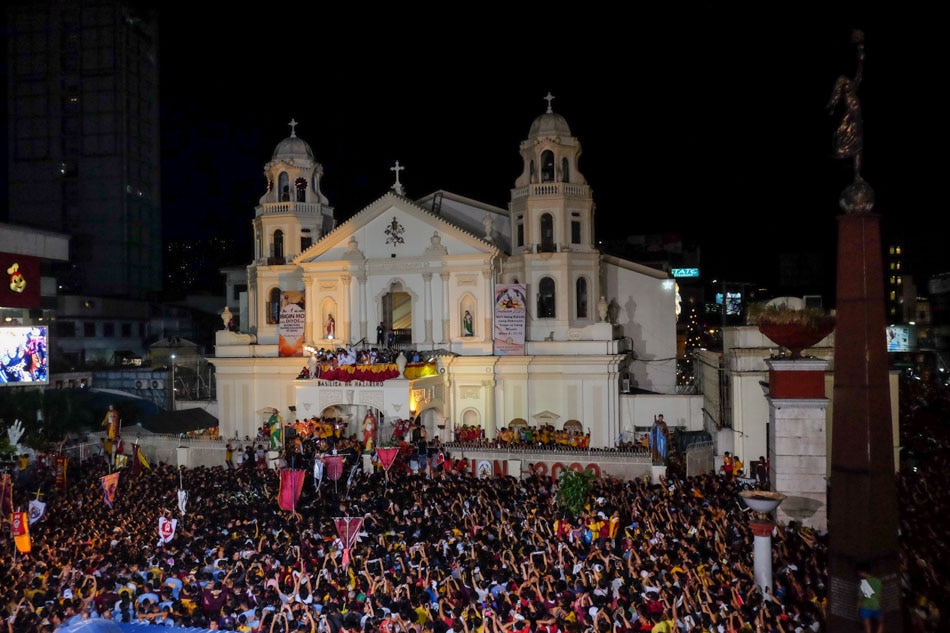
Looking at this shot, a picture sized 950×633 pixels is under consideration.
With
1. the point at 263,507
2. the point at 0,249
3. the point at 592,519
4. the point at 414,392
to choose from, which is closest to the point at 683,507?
the point at 592,519

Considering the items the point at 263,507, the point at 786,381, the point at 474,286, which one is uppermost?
the point at 474,286

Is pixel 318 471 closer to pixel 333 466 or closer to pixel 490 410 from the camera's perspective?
pixel 333 466

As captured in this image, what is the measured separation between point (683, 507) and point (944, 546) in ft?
18.2

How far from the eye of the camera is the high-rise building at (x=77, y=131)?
215 ft

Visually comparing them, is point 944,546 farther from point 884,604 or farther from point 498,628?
point 498,628

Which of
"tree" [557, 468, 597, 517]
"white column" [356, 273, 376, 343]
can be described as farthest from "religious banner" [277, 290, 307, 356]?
"tree" [557, 468, 597, 517]

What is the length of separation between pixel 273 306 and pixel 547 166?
626 inches

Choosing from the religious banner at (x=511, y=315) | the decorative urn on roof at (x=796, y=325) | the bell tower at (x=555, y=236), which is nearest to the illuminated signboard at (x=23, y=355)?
Result: the religious banner at (x=511, y=315)

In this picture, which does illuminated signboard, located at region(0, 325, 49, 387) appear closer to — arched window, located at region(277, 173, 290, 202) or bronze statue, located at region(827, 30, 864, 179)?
arched window, located at region(277, 173, 290, 202)

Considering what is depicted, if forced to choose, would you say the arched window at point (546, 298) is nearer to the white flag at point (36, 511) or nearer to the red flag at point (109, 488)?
the red flag at point (109, 488)

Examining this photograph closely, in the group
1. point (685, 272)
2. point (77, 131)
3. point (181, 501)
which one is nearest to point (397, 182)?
point (181, 501)

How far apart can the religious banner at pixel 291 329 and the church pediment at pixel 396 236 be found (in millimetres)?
2563

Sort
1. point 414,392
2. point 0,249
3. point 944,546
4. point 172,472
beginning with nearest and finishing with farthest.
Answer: point 944,546 < point 172,472 < point 414,392 < point 0,249

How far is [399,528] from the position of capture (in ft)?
55.9
